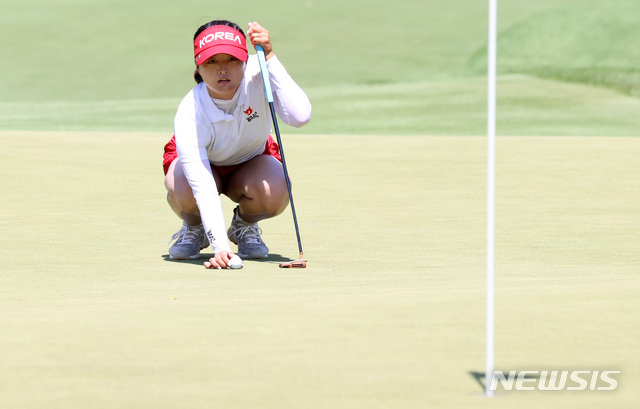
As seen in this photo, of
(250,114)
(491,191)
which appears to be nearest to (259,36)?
(250,114)

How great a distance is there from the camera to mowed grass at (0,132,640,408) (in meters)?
3.31

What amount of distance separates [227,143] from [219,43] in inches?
25.1

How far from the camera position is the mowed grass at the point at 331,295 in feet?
10.8

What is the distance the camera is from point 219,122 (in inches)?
247

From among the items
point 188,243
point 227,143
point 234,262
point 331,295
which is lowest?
point 331,295

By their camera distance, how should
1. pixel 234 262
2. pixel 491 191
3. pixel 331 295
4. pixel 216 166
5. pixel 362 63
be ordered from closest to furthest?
pixel 491 191 → pixel 331 295 → pixel 234 262 → pixel 216 166 → pixel 362 63

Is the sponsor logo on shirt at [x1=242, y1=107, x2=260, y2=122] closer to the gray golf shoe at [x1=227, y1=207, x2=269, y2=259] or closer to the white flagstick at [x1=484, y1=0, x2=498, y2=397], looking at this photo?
the gray golf shoe at [x1=227, y1=207, x2=269, y2=259]

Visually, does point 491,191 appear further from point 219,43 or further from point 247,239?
point 247,239

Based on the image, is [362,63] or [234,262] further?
[362,63]

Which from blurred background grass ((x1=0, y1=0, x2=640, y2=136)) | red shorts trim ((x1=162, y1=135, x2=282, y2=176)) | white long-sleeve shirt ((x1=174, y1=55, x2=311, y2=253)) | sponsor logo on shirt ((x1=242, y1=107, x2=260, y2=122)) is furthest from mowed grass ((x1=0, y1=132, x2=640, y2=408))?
blurred background grass ((x1=0, y1=0, x2=640, y2=136))

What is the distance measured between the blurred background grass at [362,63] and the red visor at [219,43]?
11.2 metres

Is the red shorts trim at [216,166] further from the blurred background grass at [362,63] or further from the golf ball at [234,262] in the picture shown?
the blurred background grass at [362,63]

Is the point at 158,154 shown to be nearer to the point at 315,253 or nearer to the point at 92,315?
the point at 315,253

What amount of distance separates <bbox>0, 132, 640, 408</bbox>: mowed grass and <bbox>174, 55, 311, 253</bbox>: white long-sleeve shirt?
1.21 feet
